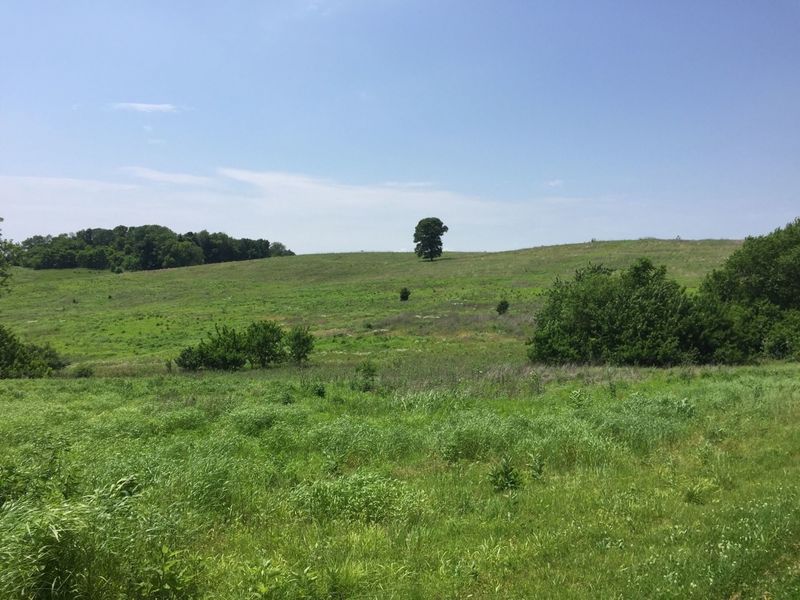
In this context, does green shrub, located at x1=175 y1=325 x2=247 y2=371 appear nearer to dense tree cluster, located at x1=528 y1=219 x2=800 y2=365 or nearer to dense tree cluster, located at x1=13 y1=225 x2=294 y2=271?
dense tree cluster, located at x1=528 y1=219 x2=800 y2=365

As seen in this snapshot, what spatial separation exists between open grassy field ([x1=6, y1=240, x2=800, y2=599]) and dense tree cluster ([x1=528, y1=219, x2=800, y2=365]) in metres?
3.95

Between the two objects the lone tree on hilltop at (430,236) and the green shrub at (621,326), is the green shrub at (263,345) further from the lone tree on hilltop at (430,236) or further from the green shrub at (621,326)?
the lone tree on hilltop at (430,236)

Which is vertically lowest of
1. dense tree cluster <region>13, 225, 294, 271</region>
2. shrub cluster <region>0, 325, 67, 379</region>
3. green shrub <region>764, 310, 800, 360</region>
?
shrub cluster <region>0, 325, 67, 379</region>

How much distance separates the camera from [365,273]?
88750 mm

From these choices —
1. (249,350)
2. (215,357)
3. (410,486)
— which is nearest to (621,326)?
(249,350)

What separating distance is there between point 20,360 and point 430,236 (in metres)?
77.1

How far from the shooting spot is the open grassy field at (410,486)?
4496mm

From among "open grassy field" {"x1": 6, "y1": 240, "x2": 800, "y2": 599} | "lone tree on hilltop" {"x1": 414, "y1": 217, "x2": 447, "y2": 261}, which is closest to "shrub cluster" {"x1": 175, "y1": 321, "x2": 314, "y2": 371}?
"open grassy field" {"x1": 6, "y1": 240, "x2": 800, "y2": 599}

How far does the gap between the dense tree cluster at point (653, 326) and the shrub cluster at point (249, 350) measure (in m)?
12.7

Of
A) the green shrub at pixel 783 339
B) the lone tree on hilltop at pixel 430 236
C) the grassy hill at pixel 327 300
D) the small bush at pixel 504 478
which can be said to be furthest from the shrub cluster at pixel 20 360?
the lone tree on hilltop at pixel 430 236

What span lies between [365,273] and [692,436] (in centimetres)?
8020

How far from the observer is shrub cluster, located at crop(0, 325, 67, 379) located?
2752 cm

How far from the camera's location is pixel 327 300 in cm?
6116

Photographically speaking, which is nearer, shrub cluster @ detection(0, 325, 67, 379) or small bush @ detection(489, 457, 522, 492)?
small bush @ detection(489, 457, 522, 492)
